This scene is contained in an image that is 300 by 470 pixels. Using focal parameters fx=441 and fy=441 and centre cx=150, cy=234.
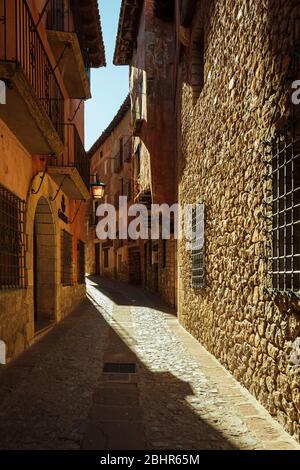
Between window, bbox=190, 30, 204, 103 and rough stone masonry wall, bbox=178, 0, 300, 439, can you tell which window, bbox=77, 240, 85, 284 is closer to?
rough stone masonry wall, bbox=178, 0, 300, 439

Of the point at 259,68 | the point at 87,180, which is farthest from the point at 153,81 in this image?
the point at 259,68

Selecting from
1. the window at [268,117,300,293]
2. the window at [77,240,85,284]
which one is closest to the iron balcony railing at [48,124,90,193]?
the window at [77,240,85,284]

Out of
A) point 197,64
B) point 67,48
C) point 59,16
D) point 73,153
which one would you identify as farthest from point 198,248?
point 59,16

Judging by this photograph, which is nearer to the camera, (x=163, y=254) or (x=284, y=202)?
(x=284, y=202)

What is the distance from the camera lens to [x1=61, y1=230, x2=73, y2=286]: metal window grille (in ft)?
35.3

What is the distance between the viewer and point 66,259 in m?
11.4

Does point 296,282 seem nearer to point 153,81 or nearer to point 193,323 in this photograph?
point 193,323

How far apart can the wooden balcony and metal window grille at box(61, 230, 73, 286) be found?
355 cm

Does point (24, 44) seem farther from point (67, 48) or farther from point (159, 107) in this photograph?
point (159, 107)

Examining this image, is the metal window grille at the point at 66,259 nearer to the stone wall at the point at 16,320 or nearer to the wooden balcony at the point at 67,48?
the wooden balcony at the point at 67,48

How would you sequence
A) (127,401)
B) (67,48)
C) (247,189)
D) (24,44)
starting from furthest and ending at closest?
1. (67,48)
2. (24,44)
3. (247,189)
4. (127,401)

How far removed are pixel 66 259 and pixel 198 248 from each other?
4.88 metres

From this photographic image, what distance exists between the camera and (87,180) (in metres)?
12.5
